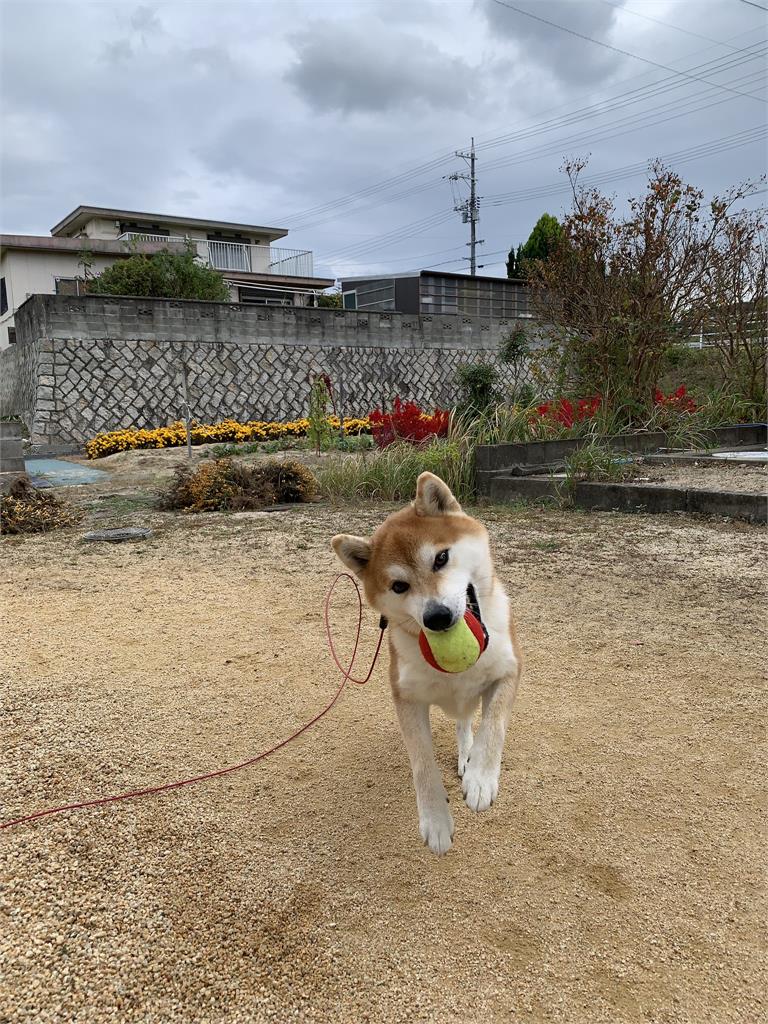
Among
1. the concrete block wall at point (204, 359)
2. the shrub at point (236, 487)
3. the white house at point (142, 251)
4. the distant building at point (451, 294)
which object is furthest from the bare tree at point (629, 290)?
the white house at point (142, 251)

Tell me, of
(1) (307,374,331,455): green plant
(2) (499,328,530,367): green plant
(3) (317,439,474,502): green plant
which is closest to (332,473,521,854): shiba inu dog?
(3) (317,439,474,502): green plant

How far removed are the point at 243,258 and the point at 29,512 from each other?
1047 inches

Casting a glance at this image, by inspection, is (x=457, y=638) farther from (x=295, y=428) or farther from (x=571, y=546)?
(x=295, y=428)

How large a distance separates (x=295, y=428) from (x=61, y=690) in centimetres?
1328

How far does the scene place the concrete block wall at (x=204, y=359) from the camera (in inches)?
629

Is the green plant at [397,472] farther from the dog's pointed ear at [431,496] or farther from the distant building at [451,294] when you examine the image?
the distant building at [451,294]

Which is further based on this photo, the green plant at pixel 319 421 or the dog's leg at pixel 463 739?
the green plant at pixel 319 421

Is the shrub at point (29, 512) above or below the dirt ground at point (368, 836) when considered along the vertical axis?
above

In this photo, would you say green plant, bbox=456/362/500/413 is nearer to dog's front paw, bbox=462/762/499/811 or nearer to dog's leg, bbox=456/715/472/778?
dog's leg, bbox=456/715/472/778

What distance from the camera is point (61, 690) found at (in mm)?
3361

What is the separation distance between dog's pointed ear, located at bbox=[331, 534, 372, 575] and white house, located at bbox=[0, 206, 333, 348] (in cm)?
2530

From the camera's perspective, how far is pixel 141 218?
100 feet

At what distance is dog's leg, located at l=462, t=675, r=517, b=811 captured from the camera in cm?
197

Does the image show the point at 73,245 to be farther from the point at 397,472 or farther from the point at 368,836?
the point at 368,836
